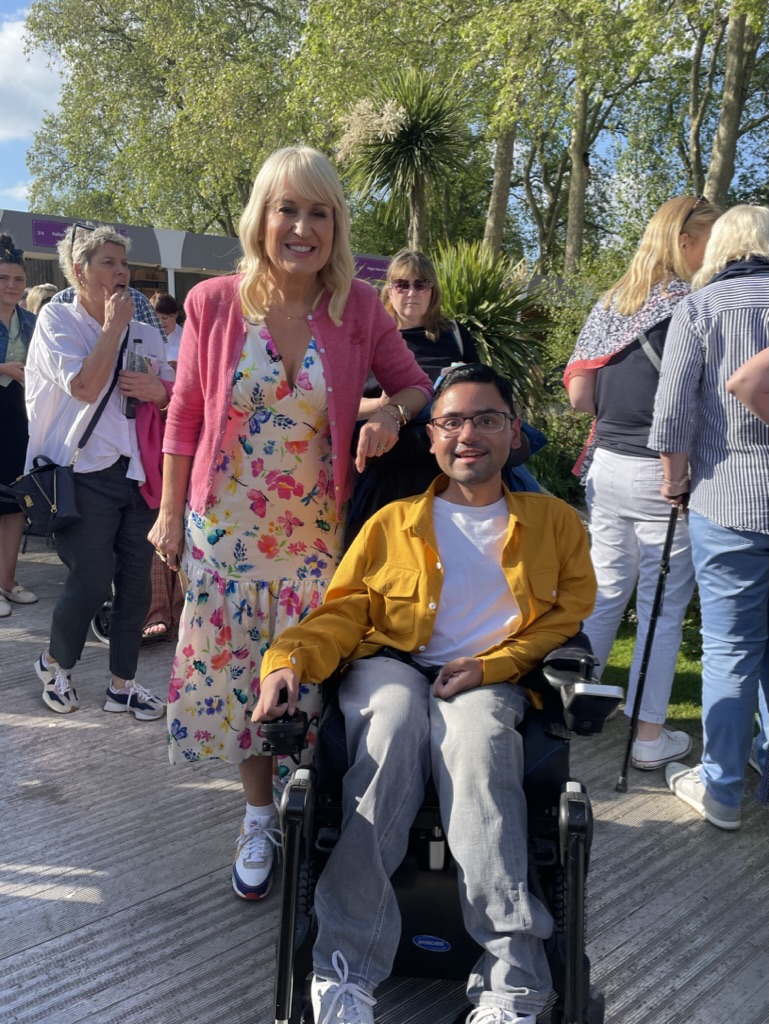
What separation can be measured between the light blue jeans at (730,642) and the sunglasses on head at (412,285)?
1.66 meters

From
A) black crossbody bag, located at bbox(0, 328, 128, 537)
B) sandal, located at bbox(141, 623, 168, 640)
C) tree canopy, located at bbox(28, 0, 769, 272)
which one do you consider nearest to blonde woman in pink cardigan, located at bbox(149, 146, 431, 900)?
black crossbody bag, located at bbox(0, 328, 128, 537)

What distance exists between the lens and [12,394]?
5613mm

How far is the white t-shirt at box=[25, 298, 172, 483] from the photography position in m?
3.88

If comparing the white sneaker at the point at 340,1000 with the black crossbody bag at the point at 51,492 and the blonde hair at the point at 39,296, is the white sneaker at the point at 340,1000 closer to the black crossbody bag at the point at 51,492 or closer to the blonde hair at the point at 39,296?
the black crossbody bag at the point at 51,492

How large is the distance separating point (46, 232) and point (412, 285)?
1354 cm

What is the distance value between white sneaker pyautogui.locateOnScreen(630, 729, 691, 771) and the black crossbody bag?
8.53ft

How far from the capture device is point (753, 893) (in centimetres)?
289

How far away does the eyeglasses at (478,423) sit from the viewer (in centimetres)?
258

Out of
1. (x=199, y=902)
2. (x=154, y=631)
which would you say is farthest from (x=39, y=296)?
(x=199, y=902)

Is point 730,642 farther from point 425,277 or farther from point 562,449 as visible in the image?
point 562,449

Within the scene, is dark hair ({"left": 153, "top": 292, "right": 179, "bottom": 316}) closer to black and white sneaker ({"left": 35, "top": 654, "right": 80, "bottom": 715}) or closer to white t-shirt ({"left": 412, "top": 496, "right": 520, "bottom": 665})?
black and white sneaker ({"left": 35, "top": 654, "right": 80, "bottom": 715})

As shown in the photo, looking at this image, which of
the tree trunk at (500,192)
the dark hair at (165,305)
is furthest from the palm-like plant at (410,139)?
the dark hair at (165,305)

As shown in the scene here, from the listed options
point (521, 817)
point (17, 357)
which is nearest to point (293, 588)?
point (521, 817)

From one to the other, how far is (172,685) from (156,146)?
89.6ft
